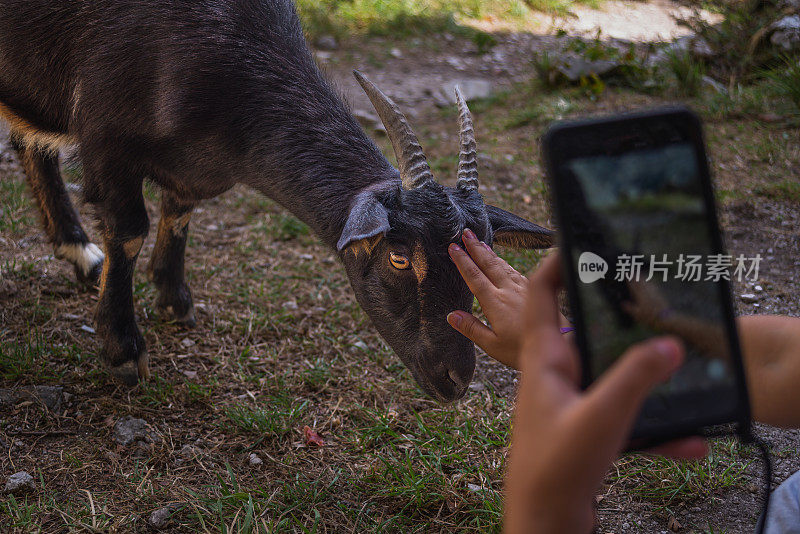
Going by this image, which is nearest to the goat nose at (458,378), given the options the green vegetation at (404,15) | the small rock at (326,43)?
the small rock at (326,43)

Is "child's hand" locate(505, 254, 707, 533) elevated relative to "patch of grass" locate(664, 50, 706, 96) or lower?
elevated

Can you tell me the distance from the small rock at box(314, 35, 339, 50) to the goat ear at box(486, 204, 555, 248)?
A: 7.21m

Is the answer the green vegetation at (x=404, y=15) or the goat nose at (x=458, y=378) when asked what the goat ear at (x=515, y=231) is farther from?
the green vegetation at (x=404, y=15)

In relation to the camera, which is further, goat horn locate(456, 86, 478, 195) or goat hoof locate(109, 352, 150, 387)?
goat hoof locate(109, 352, 150, 387)

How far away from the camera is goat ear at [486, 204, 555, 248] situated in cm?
319

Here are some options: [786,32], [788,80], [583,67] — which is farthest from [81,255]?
[786,32]

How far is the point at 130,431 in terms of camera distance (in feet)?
11.0

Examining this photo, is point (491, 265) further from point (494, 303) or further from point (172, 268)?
point (172, 268)

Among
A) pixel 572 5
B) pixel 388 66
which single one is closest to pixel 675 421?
pixel 388 66

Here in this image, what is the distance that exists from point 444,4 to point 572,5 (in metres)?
2.87

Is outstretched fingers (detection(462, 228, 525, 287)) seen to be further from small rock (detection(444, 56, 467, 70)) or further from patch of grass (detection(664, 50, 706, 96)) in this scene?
small rock (detection(444, 56, 467, 70))

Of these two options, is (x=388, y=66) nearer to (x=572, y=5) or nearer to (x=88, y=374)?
(x=572, y=5)

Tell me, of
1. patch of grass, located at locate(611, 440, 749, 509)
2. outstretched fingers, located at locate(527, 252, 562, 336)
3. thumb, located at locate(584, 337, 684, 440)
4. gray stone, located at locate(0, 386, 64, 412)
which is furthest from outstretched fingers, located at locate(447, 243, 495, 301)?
gray stone, located at locate(0, 386, 64, 412)

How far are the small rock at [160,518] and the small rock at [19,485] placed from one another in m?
0.58
